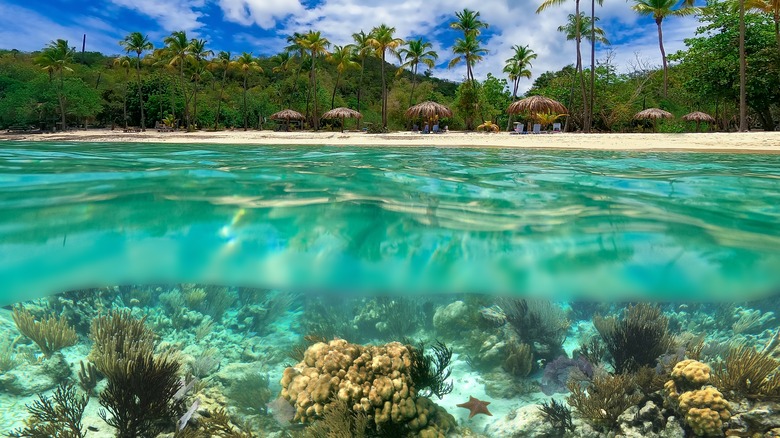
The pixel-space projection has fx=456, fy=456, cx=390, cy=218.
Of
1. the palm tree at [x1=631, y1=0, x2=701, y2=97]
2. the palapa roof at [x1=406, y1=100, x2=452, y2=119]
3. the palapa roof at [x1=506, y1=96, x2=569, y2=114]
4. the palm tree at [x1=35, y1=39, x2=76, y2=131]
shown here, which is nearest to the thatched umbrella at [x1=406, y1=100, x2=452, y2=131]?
the palapa roof at [x1=406, y1=100, x2=452, y2=119]

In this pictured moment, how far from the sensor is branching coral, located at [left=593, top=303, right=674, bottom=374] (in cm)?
468

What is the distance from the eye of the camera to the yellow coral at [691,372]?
3973 millimetres

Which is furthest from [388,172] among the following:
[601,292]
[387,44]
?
[387,44]

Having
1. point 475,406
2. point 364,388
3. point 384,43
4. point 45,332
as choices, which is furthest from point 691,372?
point 384,43

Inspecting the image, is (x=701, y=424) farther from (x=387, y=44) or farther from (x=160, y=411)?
(x=387, y=44)

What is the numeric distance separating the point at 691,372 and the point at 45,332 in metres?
5.76

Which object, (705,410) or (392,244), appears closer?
(705,410)

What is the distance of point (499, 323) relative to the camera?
5.25 m

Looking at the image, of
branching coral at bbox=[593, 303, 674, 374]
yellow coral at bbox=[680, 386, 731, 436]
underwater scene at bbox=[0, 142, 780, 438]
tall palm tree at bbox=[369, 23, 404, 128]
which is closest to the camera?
yellow coral at bbox=[680, 386, 731, 436]

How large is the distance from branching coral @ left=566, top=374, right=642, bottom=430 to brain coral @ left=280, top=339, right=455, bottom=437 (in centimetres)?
121

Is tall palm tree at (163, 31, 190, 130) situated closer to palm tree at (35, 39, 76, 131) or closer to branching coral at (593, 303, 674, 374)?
palm tree at (35, 39, 76, 131)

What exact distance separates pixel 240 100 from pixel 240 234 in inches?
2033

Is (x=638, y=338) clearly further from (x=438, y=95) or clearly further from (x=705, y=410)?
(x=438, y=95)

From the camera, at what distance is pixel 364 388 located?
375 centimetres
